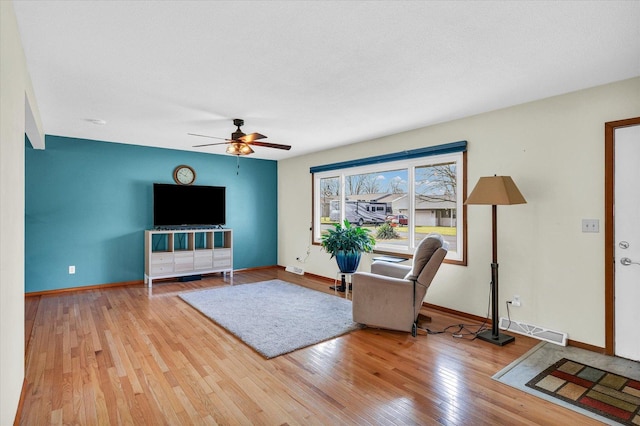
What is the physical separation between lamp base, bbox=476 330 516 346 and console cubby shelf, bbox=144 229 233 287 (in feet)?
13.9

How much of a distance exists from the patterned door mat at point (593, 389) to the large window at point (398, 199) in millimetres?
1602

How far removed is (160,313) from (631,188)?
4852 mm

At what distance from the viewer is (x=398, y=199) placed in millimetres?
4863

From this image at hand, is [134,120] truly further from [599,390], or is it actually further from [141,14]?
[599,390]

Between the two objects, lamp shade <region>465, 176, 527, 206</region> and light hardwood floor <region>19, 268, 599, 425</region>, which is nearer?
light hardwood floor <region>19, 268, 599, 425</region>

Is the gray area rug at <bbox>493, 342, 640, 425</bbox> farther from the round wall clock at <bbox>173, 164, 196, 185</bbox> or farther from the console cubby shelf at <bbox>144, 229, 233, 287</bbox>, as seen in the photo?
the round wall clock at <bbox>173, 164, 196, 185</bbox>

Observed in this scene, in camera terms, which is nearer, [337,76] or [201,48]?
[201,48]

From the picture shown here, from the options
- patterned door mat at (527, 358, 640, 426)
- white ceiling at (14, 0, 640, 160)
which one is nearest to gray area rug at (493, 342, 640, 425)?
patterned door mat at (527, 358, 640, 426)

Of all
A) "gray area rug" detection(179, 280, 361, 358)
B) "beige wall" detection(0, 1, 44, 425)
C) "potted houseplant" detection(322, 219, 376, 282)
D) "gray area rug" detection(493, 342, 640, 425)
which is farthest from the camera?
"potted houseplant" detection(322, 219, 376, 282)

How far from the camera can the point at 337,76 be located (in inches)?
108

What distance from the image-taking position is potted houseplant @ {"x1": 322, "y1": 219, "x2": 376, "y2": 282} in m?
4.79

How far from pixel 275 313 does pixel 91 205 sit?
139 inches

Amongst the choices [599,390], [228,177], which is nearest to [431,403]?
[599,390]

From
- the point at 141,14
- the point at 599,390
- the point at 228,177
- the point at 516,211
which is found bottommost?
the point at 599,390
